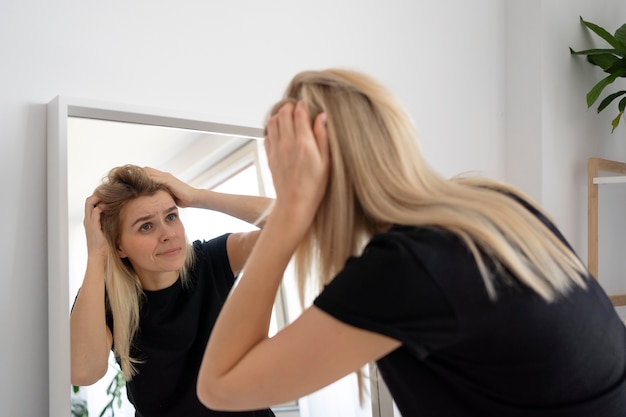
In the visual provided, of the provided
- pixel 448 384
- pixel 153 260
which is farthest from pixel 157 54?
pixel 448 384

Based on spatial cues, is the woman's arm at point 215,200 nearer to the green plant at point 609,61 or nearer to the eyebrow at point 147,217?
the eyebrow at point 147,217

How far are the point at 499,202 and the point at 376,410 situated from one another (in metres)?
0.82

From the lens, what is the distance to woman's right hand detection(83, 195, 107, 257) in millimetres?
997

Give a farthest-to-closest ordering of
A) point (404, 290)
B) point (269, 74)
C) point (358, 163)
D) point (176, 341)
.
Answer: point (269, 74)
point (176, 341)
point (358, 163)
point (404, 290)

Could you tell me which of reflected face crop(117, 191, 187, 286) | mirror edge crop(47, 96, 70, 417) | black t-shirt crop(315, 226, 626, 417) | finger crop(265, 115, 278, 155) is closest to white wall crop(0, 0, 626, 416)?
Result: mirror edge crop(47, 96, 70, 417)

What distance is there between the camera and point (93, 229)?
3.28 feet

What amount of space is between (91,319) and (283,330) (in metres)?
0.42

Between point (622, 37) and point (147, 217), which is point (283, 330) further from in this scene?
point (622, 37)

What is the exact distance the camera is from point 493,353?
0.66 m

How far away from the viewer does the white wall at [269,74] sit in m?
0.98

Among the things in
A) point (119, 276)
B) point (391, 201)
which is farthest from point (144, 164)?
point (391, 201)

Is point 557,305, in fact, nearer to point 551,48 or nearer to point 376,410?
point 376,410

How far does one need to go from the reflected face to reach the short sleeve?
0.48m

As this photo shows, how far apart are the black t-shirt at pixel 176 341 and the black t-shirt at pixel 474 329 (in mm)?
469
